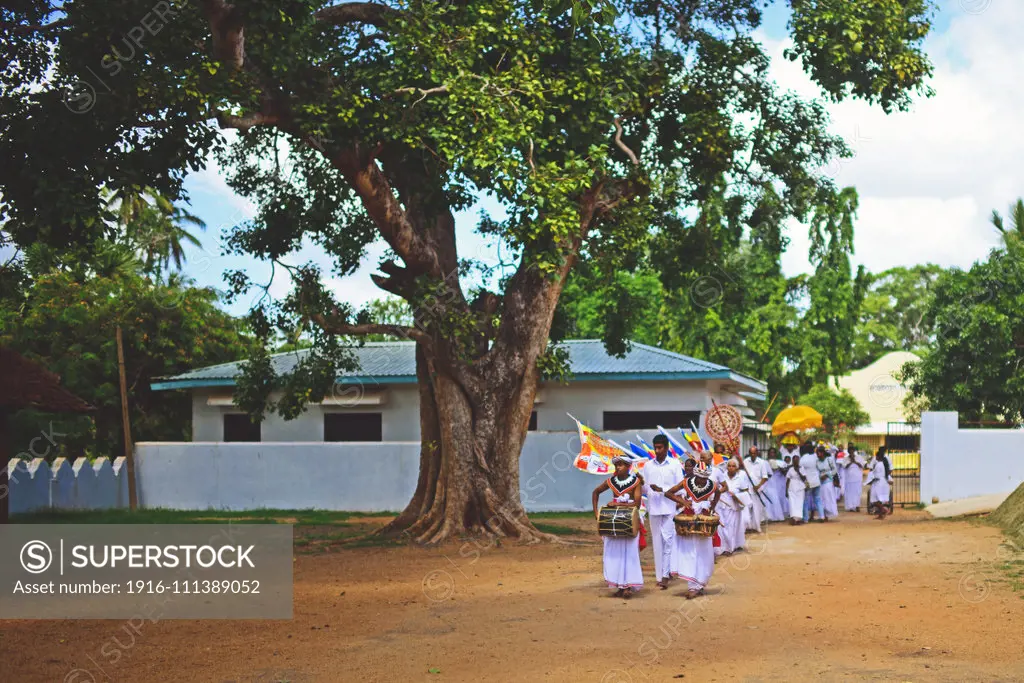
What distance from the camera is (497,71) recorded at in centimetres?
1602

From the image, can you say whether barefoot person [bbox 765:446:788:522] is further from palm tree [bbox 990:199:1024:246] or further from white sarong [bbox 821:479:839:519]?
palm tree [bbox 990:199:1024:246]

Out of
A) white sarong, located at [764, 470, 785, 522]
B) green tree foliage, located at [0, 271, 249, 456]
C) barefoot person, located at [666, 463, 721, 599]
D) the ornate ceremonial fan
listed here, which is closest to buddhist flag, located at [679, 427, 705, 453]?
the ornate ceremonial fan

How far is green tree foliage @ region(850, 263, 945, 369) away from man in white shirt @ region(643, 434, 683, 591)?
163 feet

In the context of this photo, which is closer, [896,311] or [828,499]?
[828,499]

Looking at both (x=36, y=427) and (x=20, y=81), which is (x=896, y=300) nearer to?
(x=36, y=427)

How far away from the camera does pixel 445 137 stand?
14.9 metres

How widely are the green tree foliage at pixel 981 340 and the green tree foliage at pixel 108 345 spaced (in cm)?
2047

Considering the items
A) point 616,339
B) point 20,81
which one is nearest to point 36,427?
point 616,339

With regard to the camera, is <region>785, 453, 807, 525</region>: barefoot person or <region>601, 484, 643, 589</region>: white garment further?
<region>785, 453, 807, 525</region>: barefoot person

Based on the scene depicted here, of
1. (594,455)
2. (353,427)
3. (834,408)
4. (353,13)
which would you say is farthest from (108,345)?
(834,408)

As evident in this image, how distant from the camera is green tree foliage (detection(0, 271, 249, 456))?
31188 millimetres

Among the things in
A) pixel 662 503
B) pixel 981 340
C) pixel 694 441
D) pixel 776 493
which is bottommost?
→ pixel 776 493

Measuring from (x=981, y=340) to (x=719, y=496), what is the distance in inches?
837

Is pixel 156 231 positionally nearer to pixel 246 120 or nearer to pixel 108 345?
pixel 108 345
